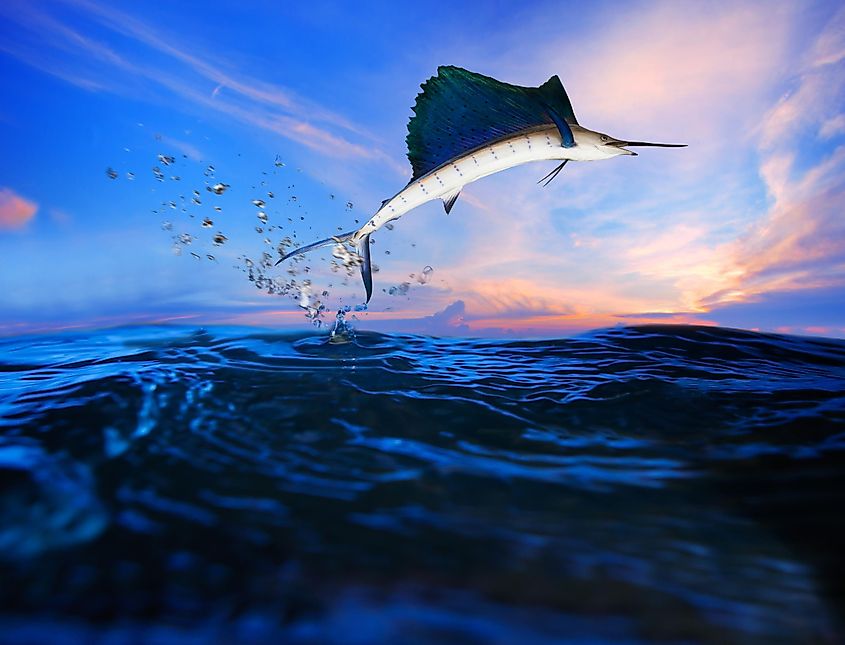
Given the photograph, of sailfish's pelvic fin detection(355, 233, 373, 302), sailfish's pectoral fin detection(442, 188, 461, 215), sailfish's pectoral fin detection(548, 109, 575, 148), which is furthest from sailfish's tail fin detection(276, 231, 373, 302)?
sailfish's pectoral fin detection(548, 109, 575, 148)

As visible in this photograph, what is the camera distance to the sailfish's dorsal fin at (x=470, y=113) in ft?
16.2

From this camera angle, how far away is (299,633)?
1.52 meters

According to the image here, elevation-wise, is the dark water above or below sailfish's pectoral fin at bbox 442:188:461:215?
below

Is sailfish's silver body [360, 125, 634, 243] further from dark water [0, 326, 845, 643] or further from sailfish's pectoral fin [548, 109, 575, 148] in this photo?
dark water [0, 326, 845, 643]

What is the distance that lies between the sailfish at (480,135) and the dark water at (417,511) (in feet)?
A: 7.97

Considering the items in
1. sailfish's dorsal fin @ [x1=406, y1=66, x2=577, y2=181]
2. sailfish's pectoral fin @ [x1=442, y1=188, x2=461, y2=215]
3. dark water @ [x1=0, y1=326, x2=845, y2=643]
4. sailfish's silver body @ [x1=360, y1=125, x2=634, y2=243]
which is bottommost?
dark water @ [x1=0, y1=326, x2=845, y2=643]

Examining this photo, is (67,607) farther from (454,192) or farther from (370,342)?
(370,342)

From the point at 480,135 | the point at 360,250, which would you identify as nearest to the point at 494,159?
the point at 480,135

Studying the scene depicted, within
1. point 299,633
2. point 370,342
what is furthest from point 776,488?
point 370,342

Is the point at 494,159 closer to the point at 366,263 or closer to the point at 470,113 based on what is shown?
the point at 470,113

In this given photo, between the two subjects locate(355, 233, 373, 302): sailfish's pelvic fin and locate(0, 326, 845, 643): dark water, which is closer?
locate(0, 326, 845, 643): dark water

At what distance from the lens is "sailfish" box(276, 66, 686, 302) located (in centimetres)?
500

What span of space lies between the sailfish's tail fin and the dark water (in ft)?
6.20

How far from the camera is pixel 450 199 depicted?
5.48 m
